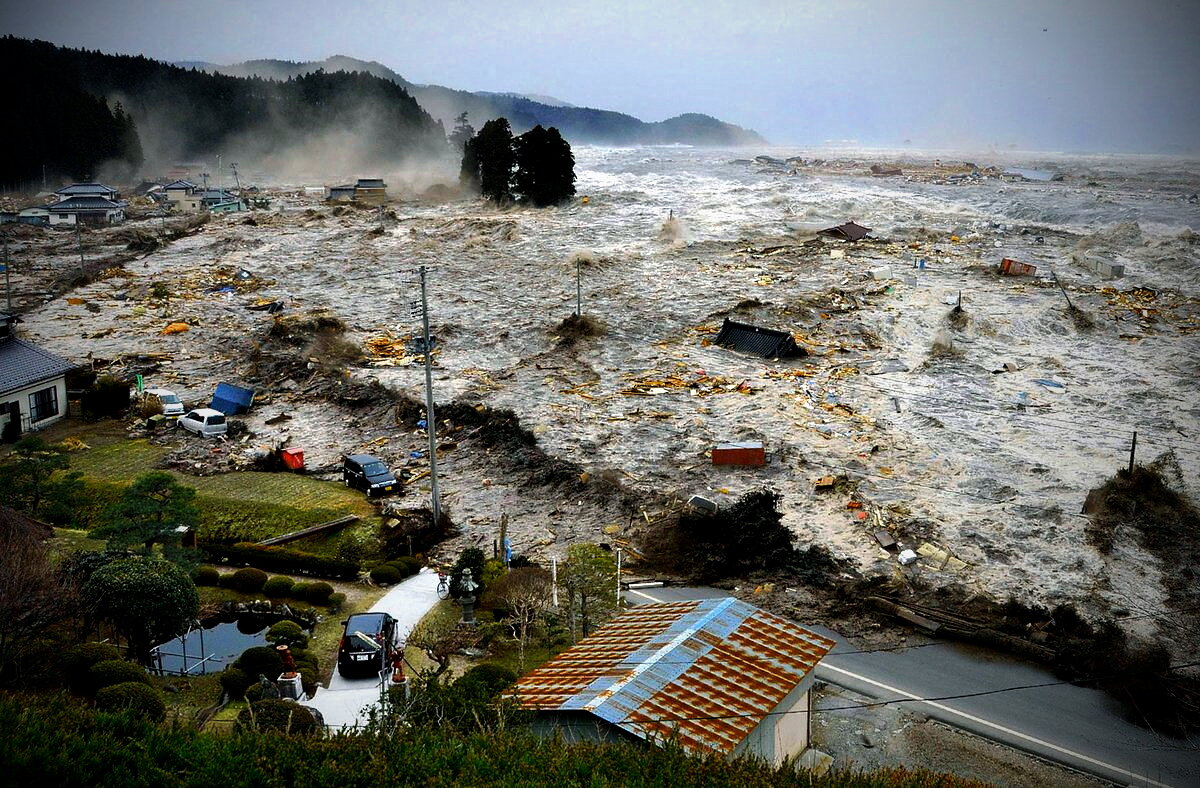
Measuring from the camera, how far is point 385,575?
19125 millimetres

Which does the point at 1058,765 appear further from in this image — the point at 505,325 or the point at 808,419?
the point at 505,325

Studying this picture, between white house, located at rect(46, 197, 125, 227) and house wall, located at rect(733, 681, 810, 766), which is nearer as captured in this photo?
house wall, located at rect(733, 681, 810, 766)

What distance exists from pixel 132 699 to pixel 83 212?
71821 mm

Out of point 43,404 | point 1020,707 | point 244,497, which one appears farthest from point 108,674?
point 43,404

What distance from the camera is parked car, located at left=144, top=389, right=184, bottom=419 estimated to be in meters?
29.5

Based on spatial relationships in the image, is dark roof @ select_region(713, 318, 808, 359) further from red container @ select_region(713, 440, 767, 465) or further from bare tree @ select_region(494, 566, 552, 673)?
bare tree @ select_region(494, 566, 552, 673)

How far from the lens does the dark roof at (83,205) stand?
237ft

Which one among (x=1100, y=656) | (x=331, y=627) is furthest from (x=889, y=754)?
(x=331, y=627)

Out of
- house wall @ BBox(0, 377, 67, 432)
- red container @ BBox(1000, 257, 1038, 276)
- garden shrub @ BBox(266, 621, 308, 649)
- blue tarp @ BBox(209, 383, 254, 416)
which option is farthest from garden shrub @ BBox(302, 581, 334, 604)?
red container @ BBox(1000, 257, 1038, 276)

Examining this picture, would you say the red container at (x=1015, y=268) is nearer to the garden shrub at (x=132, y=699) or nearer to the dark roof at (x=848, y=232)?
the dark roof at (x=848, y=232)

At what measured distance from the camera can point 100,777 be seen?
9438 mm

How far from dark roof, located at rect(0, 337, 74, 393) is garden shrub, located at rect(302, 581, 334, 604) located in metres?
15.7

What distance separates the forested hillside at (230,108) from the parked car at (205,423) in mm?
92844

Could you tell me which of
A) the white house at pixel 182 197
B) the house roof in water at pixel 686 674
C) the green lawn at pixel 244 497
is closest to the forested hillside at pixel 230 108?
the white house at pixel 182 197
